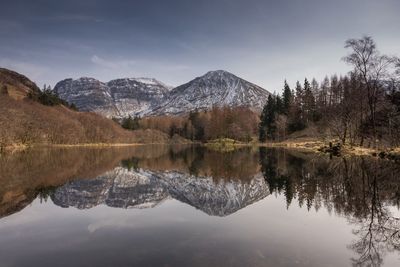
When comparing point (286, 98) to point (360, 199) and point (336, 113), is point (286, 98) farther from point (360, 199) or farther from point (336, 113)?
point (360, 199)

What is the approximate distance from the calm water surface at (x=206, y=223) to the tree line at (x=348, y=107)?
1352 inches

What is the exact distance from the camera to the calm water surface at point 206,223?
33.5 ft

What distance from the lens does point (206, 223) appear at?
14.8 meters

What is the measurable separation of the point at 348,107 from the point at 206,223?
66543 millimetres

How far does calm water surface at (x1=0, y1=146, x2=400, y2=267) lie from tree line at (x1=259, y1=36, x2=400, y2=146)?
3433cm

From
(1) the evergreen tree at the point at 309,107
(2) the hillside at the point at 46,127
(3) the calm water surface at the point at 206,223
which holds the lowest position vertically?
(3) the calm water surface at the point at 206,223

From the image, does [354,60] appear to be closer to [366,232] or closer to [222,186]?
[222,186]

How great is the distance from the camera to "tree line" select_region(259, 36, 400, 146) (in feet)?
184

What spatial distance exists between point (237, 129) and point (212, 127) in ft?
54.2

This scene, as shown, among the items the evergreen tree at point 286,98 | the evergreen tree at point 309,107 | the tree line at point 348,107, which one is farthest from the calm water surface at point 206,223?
the evergreen tree at point 286,98

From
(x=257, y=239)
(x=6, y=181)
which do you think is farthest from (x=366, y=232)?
(x=6, y=181)

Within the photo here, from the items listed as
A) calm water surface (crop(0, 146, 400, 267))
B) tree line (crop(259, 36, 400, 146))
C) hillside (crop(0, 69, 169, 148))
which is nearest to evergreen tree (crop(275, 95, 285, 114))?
tree line (crop(259, 36, 400, 146))

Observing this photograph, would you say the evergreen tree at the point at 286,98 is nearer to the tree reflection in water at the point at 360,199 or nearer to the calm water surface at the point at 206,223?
the tree reflection in water at the point at 360,199

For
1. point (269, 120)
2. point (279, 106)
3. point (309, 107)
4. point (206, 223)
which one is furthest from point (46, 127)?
point (206, 223)
